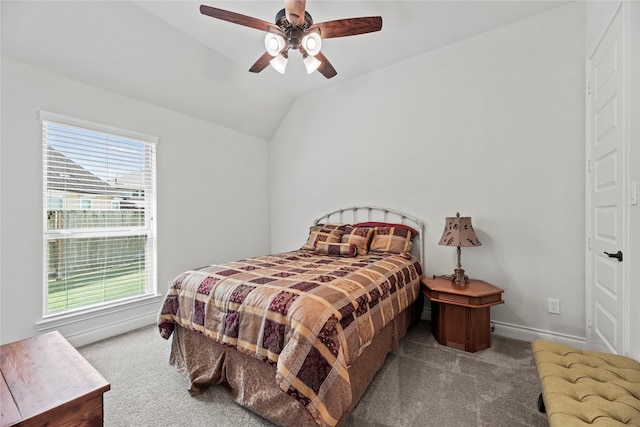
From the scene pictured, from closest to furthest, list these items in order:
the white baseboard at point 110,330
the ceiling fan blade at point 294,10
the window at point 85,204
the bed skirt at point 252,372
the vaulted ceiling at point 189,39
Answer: the bed skirt at point 252,372, the ceiling fan blade at point 294,10, the vaulted ceiling at point 189,39, the white baseboard at point 110,330, the window at point 85,204

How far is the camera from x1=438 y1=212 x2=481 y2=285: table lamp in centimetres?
246

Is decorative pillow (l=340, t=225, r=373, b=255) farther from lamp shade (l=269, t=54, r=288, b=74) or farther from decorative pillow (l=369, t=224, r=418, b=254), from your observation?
lamp shade (l=269, t=54, r=288, b=74)

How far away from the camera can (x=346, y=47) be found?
3.03 meters

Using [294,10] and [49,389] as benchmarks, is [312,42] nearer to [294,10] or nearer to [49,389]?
[294,10]

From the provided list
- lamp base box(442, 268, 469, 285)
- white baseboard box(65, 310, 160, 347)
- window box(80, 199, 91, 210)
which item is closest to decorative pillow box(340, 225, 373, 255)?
lamp base box(442, 268, 469, 285)

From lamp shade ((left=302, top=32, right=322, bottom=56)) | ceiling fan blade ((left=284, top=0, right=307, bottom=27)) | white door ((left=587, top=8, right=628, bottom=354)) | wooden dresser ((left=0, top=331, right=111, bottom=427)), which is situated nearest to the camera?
wooden dresser ((left=0, top=331, right=111, bottom=427))

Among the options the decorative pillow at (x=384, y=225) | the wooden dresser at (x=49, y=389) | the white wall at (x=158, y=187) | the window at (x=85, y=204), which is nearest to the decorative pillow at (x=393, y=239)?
the decorative pillow at (x=384, y=225)

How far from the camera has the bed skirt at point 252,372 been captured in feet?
4.89

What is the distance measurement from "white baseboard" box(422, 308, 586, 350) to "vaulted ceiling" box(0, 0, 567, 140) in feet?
9.72

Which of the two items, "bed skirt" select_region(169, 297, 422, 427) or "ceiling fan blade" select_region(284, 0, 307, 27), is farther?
"ceiling fan blade" select_region(284, 0, 307, 27)

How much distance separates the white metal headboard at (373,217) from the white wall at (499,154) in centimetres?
9

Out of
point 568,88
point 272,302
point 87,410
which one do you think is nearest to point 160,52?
point 272,302

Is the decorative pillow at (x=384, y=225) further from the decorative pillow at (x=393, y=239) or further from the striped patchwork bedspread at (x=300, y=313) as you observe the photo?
the striped patchwork bedspread at (x=300, y=313)

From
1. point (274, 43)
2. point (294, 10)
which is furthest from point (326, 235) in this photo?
point (294, 10)
